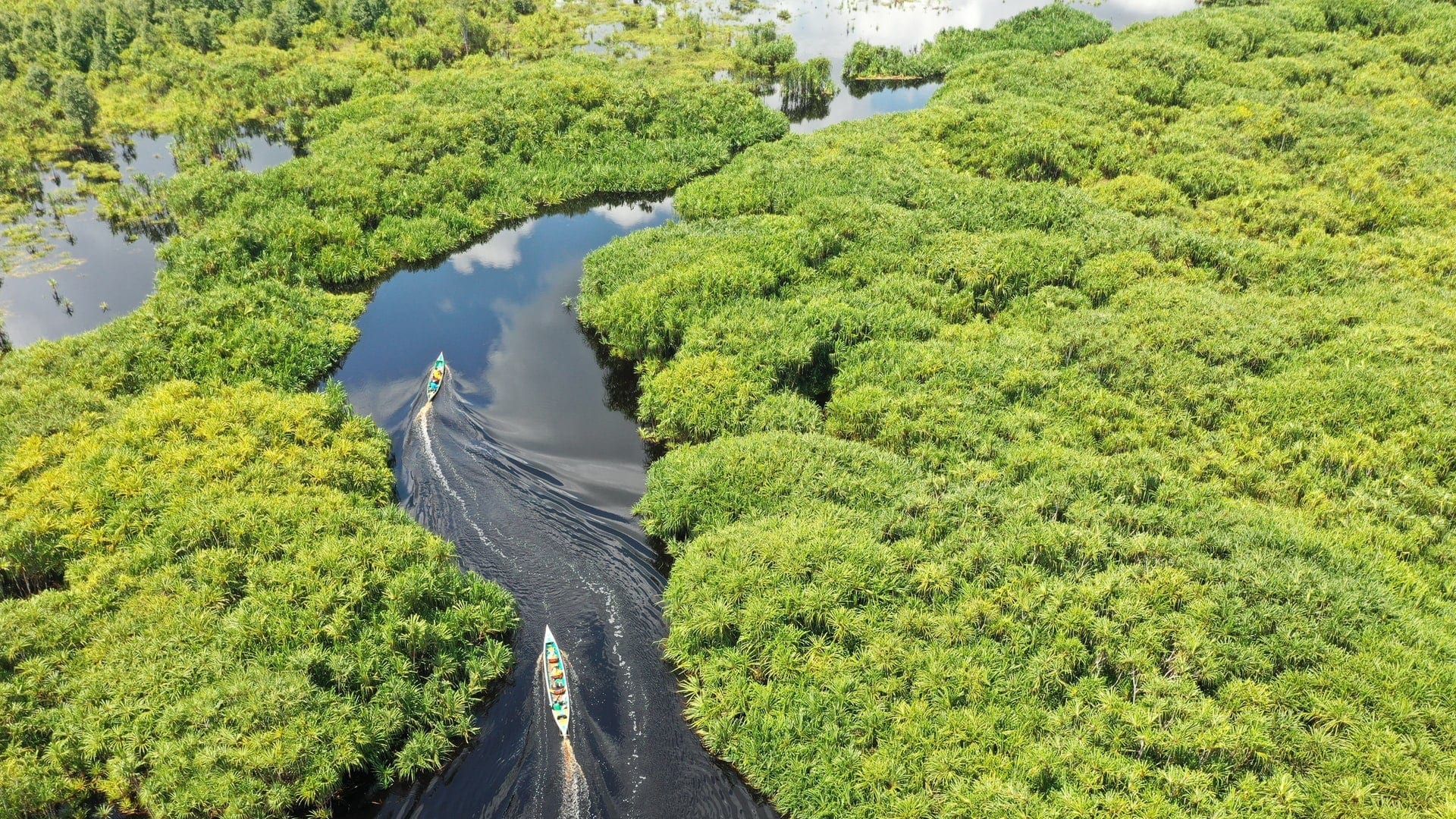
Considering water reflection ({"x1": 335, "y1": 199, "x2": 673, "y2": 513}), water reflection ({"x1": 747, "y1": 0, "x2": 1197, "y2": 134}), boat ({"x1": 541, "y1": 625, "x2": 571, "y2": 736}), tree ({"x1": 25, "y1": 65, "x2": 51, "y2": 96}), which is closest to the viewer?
boat ({"x1": 541, "y1": 625, "x2": 571, "y2": 736})

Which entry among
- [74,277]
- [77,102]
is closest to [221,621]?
[74,277]

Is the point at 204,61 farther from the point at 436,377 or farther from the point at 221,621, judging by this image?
the point at 221,621

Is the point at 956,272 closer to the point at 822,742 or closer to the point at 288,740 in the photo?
the point at 822,742

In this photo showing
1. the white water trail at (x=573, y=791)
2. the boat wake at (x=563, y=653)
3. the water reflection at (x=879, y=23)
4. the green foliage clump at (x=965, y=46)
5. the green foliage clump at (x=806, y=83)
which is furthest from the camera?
the green foliage clump at (x=965, y=46)

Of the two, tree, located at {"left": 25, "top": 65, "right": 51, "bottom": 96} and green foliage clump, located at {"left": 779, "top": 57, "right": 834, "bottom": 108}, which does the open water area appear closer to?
tree, located at {"left": 25, "top": 65, "right": 51, "bottom": 96}

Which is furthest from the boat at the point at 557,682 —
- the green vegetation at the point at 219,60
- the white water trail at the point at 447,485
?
the green vegetation at the point at 219,60

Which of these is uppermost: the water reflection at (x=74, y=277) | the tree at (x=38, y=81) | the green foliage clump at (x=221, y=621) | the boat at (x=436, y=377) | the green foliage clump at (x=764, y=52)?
the green foliage clump at (x=764, y=52)

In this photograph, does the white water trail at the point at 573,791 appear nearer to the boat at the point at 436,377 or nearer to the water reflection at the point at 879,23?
the boat at the point at 436,377

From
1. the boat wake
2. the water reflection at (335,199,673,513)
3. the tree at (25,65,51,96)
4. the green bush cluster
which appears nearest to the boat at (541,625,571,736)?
the boat wake

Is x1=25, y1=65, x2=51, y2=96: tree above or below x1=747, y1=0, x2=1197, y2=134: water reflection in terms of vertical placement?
below
